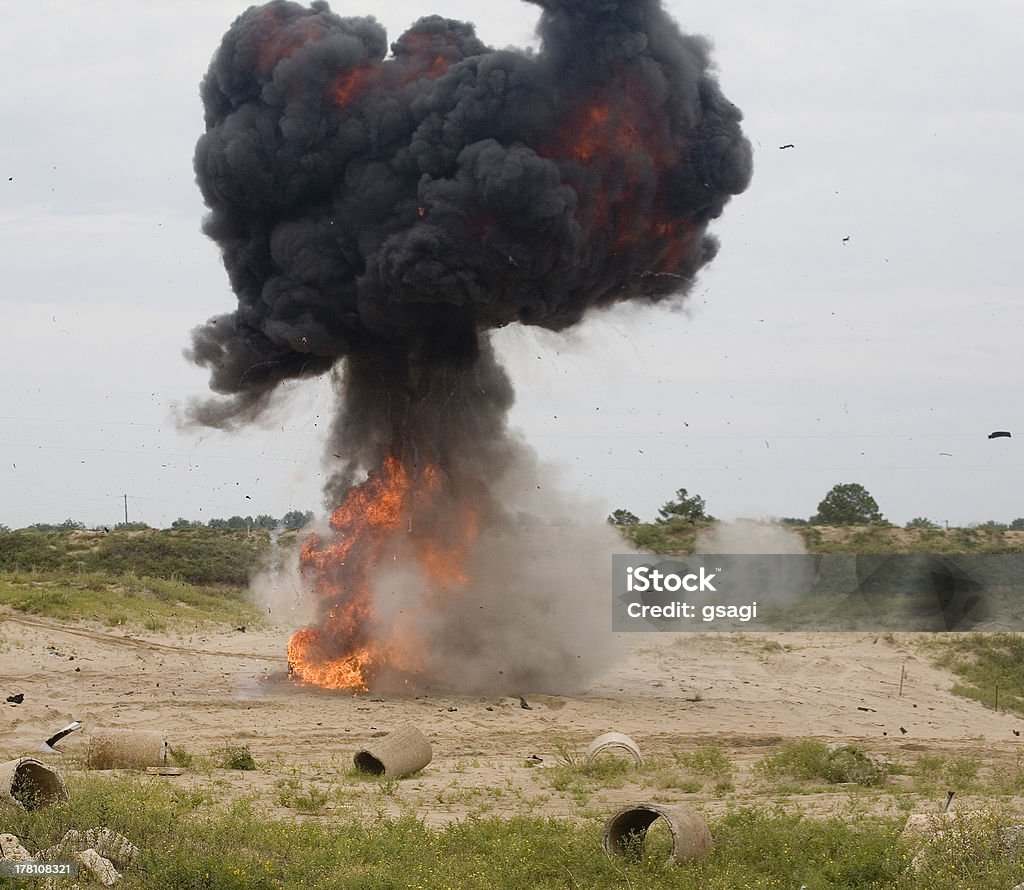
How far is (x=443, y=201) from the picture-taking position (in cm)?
2952

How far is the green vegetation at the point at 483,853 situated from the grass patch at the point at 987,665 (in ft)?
62.9

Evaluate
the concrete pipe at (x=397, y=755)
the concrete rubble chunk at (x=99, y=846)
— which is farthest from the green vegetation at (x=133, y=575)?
the concrete rubble chunk at (x=99, y=846)

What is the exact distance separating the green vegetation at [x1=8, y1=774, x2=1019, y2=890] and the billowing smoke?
15278 mm

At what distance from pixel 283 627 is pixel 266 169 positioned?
21794 mm

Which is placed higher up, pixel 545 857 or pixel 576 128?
pixel 576 128

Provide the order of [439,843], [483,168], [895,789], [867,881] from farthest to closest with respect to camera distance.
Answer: [483,168]
[895,789]
[439,843]
[867,881]

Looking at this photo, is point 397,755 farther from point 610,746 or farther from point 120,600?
point 120,600

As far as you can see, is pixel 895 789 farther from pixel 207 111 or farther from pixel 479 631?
pixel 207 111

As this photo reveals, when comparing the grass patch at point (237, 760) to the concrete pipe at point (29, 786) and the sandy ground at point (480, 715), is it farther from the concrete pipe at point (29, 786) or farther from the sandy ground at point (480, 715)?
the concrete pipe at point (29, 786)

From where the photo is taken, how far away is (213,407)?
3400 centimetres

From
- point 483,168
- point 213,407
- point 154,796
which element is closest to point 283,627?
point 213,407

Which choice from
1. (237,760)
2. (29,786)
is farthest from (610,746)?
(29,786)
